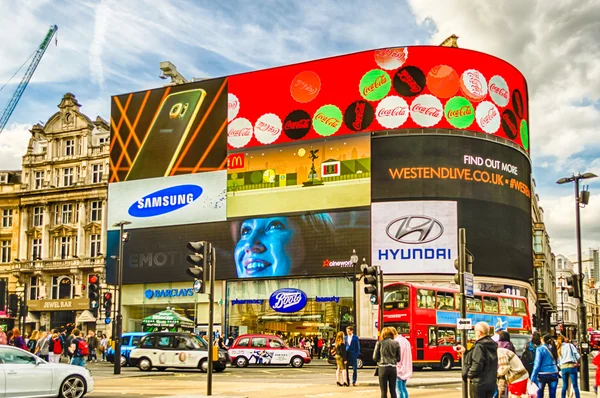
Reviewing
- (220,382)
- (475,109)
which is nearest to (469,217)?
(475,109)

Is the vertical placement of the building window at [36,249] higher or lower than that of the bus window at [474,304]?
higher

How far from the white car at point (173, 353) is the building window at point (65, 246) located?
38567mm

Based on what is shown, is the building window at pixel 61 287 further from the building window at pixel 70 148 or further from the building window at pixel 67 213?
the building window at pixel 70 148

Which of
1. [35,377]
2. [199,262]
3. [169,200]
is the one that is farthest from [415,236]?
[35,377]

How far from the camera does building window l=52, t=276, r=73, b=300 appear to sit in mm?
74562

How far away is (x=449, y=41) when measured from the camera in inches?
2783

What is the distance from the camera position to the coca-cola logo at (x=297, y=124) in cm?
6159

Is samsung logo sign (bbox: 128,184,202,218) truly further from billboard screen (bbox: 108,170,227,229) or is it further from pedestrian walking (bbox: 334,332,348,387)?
pedestrian walking (bbox: 334,332,348,387)

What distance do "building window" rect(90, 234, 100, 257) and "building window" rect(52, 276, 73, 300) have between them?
139 inches

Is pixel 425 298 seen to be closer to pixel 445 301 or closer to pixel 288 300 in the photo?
pixel 445 301

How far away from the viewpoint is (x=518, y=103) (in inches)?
2489

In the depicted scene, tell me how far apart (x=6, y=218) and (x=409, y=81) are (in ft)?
139

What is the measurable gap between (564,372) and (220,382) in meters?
13.6

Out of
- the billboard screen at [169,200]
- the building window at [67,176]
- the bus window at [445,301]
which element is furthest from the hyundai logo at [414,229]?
the building window at [67,176]
